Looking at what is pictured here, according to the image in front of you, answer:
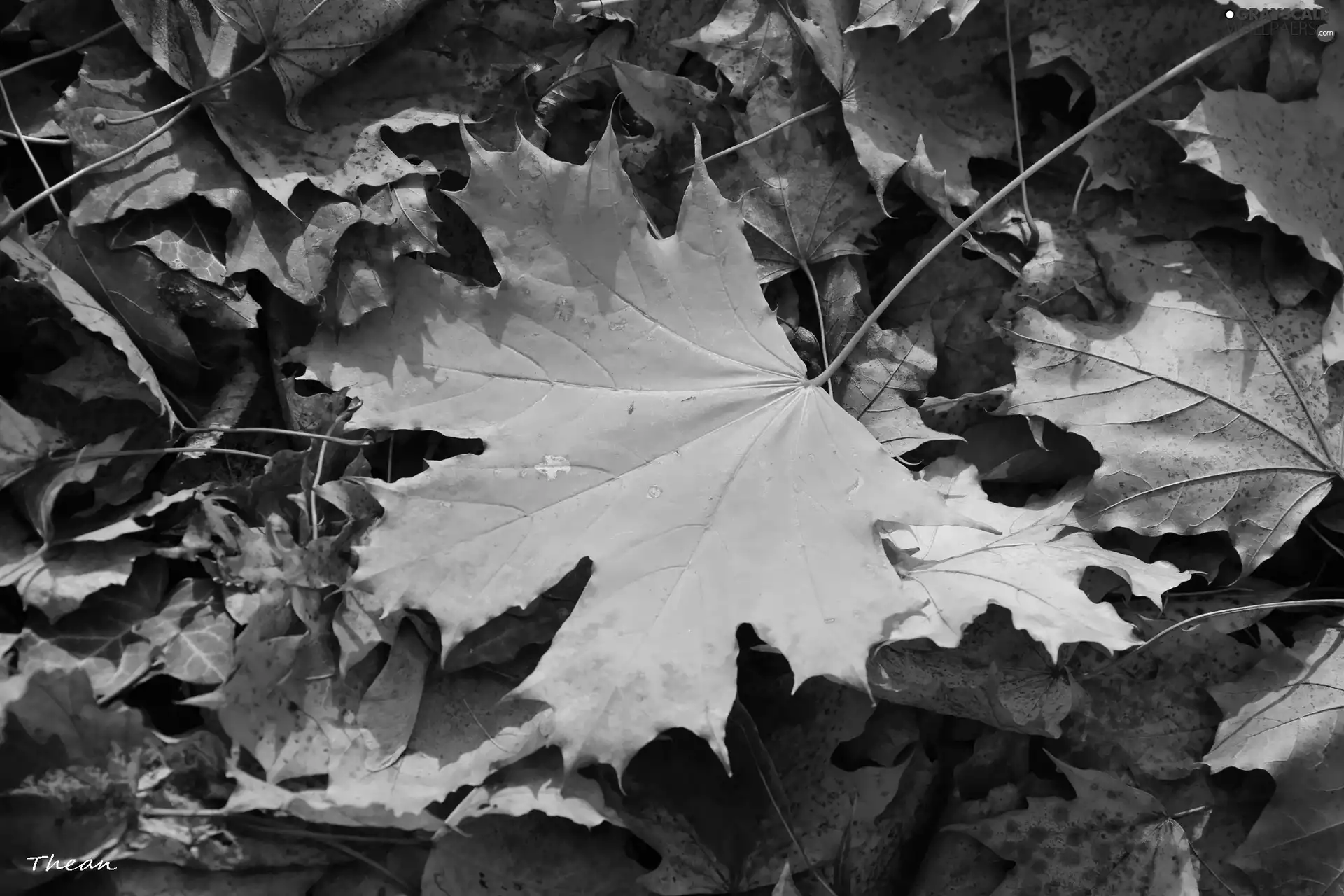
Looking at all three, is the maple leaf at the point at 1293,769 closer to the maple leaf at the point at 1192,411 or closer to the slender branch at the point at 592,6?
the maple leaf at the point at 1192,411

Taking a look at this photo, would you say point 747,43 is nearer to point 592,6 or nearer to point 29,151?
point 592,6

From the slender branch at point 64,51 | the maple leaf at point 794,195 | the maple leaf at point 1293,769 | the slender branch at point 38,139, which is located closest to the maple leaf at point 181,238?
the slender branch at point 38,139

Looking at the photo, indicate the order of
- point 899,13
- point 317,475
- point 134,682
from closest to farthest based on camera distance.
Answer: point 134,682, point 317,475, point 899,13

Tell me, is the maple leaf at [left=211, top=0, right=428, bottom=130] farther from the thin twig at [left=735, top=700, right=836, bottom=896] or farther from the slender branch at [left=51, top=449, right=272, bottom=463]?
A: the thin twig at [left=735, top=700, right=836, bottom=896]

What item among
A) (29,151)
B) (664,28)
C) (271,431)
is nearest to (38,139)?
(29,151)

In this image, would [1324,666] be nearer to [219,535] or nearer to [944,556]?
[944,556]

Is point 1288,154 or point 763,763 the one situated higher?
point 1288,154

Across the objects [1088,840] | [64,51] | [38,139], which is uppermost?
[64,51]
